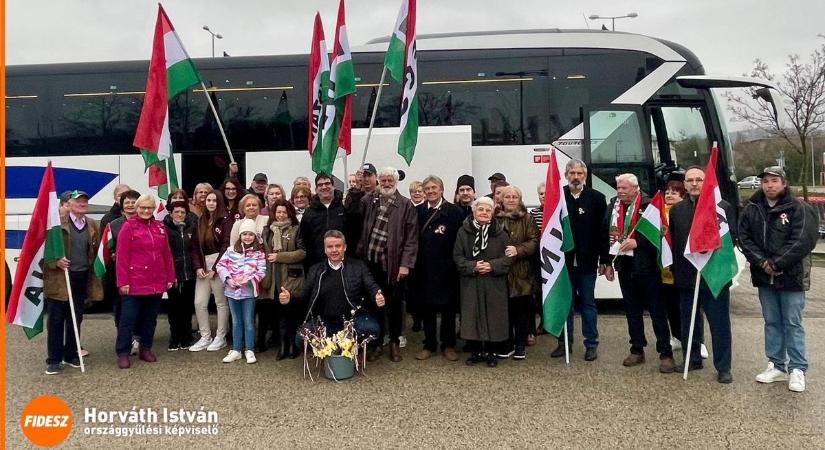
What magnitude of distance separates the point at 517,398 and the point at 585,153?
4145 mm

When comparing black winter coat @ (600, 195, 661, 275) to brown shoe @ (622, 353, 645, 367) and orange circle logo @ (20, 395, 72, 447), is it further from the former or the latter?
orange circle logo @ (20, 395, 72, 447)

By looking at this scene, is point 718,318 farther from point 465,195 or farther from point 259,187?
point 259,187

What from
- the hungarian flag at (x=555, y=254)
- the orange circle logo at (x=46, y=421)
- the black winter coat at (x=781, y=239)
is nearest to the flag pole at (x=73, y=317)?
the orange circle logo at (x=46, y=421)

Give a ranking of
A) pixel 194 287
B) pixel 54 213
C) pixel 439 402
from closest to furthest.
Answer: pixel 439 402, pixel 54 213, pixel 194 287

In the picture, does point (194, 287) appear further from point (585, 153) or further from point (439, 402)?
point (585, 153)

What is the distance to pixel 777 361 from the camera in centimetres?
519

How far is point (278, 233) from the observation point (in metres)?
5.93

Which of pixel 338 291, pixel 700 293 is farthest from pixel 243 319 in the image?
pixel 700 293

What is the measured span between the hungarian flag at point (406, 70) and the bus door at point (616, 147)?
2.72 meters

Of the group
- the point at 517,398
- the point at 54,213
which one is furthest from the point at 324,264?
the point at 54,213

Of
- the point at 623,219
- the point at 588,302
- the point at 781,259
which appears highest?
the point at 623,219

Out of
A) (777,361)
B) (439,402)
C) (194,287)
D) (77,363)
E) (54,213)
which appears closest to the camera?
(439,402)

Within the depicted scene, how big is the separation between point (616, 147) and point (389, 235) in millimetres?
3785

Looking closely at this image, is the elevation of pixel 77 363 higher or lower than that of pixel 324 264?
lower
